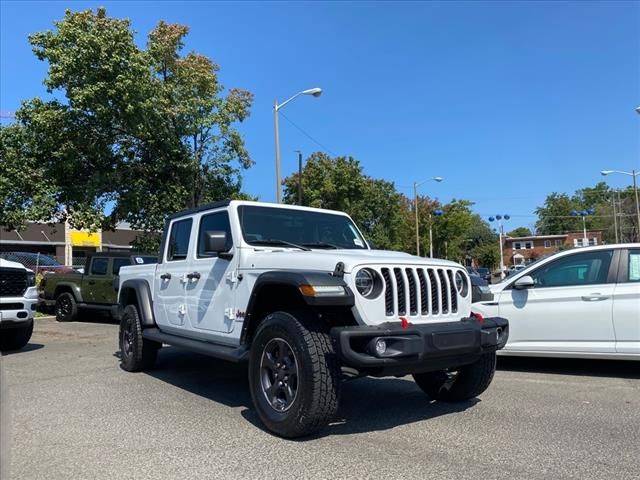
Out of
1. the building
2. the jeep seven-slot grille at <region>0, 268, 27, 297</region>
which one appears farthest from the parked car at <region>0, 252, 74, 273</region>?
the building

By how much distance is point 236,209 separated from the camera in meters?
Result: 5.98

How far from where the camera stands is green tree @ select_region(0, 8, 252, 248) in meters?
15.9

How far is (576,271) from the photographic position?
24.4ft

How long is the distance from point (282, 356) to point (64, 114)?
1427cm

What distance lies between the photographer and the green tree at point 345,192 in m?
39.1

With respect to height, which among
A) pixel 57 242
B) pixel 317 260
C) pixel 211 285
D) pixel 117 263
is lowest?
pixel 211 285

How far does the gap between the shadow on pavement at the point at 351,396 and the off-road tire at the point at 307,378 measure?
15.3 inches

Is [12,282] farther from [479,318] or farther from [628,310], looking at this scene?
[628,310]

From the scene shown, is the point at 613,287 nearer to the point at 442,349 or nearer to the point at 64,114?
the point at 442,349

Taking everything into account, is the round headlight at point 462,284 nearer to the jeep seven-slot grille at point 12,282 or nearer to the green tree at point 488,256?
the jeep seven-slot grille at point 12,282

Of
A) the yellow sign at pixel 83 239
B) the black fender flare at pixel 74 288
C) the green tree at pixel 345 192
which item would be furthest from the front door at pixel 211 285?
the yellow sign at pixel 83 239

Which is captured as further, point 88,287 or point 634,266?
point 88,287

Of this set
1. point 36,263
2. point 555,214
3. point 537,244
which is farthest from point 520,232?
point 36,263

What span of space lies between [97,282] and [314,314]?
11128 millimetres
